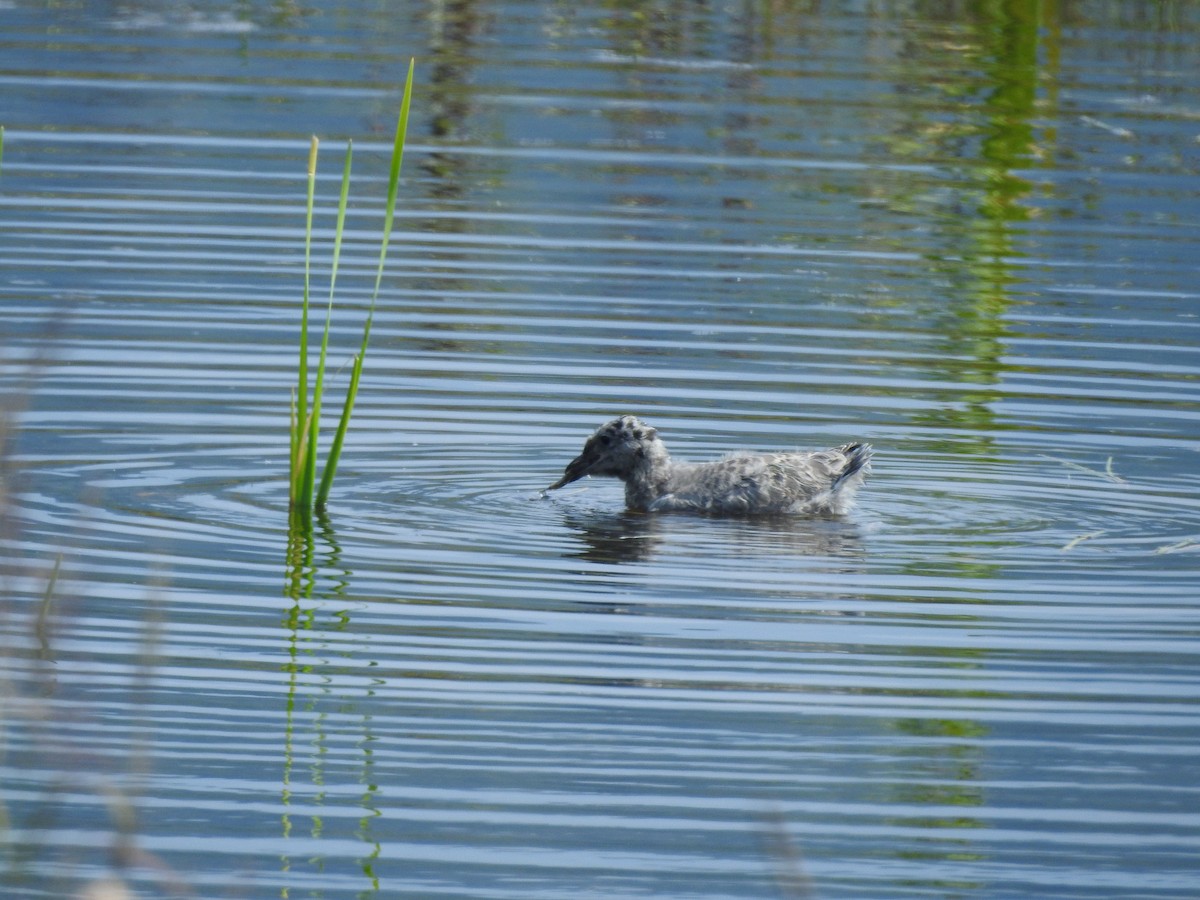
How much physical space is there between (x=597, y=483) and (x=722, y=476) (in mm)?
1161

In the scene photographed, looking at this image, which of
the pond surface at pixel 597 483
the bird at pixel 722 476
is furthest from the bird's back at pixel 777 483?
the pond surface at pixel 597 483

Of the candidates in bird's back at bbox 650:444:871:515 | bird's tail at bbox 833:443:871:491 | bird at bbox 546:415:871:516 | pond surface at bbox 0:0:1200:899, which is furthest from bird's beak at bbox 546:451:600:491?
bird's tail at bbox 833:443:871:491

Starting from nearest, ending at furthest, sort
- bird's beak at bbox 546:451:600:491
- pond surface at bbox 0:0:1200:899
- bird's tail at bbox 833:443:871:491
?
pond surface at bbox 0:0:1200:899 < bird's tail at bbox 833:443:871:491 < bird's beak at bbox 546:451:600:491

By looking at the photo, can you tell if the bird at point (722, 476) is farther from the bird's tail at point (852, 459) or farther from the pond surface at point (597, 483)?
the pond surface at point (597, 483)

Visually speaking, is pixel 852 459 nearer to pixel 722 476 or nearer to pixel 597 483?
pixel 722 476

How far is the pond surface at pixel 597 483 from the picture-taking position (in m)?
5.65

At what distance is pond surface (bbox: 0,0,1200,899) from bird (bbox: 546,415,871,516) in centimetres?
14

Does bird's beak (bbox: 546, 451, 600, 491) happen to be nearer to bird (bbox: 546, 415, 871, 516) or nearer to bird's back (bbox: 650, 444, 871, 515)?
bird (bbox: 546, 415, 871, 516)

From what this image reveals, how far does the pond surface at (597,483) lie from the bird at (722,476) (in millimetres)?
138

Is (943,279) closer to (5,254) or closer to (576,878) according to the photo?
(5,254)

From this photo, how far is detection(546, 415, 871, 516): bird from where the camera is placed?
30.1ft

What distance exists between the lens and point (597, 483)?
1034cm

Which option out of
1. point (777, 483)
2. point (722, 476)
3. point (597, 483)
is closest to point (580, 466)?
point (722, 476)

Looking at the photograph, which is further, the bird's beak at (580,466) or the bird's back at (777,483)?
the bird's beak at (580,466)
